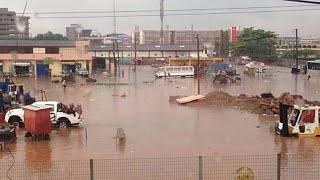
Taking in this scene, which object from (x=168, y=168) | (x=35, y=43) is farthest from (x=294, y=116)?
(x=35, y=43)

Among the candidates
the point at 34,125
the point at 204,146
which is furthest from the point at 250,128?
the point at 34,125

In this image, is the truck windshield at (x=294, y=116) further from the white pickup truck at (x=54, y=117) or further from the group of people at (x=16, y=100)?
the group of people at (x=16, y=100)

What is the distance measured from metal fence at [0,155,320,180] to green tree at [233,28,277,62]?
324ft

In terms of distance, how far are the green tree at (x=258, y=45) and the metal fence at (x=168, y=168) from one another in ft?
324

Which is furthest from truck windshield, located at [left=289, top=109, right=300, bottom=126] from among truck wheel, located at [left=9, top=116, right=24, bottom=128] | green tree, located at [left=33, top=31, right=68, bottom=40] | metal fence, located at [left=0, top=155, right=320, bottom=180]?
green tree, located at [left=33, top=31, right=68, bottom=40]

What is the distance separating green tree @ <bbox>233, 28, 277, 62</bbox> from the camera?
380ft

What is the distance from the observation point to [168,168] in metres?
15.3

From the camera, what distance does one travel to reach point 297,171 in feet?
50.4

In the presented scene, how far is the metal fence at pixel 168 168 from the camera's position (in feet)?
46.8

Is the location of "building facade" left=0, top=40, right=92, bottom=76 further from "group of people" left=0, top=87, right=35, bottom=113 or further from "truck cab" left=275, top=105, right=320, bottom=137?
"truck cab" left=275, top=105, right=320, bottom=137

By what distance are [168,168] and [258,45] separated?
345 feet

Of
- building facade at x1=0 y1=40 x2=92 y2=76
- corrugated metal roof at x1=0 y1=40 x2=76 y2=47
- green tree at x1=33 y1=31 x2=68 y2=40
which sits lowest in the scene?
building facade at x1=0 y1=40 x2=92 y2=76

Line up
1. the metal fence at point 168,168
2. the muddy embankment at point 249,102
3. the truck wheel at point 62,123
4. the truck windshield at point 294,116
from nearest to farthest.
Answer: the metal fence at point 168,168, the truck windshield at point 294,116, the truck wheel at point 62,123, the muddy embankment at point 249,102

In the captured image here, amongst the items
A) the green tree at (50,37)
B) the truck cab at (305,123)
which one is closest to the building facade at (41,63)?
the truck cab at (305,123)
